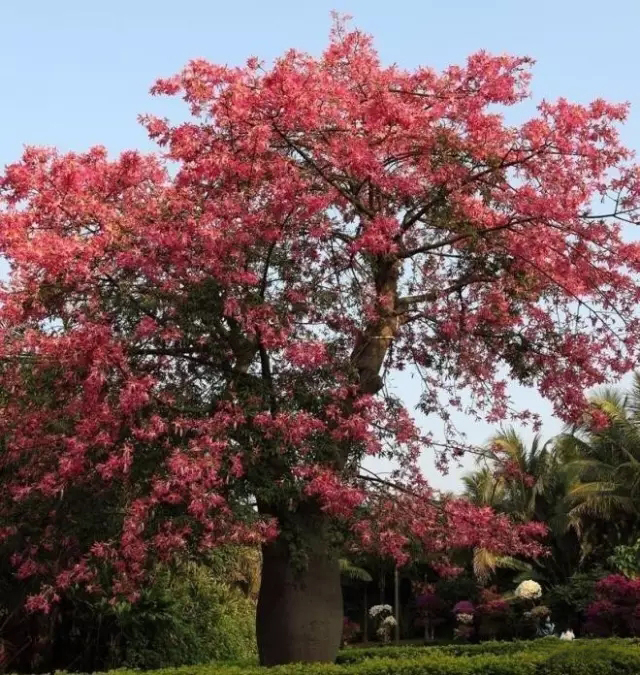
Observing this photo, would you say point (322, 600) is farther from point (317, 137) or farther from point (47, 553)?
point (317, 137)

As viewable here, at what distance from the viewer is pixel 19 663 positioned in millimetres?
15773

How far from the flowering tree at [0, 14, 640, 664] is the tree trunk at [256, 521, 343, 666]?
0.03m

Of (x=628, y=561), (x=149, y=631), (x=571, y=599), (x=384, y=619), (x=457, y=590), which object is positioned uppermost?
(x=628, y=561)

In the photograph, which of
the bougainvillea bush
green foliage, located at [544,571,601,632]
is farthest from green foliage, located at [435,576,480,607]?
the bougainvillea bush

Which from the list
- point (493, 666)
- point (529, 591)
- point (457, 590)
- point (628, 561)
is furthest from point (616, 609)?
point (493, 666)

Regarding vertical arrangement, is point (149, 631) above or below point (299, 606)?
below

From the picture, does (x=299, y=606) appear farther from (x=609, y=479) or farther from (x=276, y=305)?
(x=609, y=479)

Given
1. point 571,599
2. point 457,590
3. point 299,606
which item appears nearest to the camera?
point 299,606

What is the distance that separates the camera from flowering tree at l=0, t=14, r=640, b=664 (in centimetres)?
931

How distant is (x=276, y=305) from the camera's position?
10133 mm

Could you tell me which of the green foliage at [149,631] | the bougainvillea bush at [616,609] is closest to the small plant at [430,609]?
the bougainvillea bush at [616,609]

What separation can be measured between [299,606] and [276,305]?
10.7 ft

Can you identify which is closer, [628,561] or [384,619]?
[628,561]

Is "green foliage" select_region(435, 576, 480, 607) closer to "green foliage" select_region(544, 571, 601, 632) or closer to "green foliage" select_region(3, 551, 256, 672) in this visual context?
"green foliage" select_region(544, 571, 601, 632)
